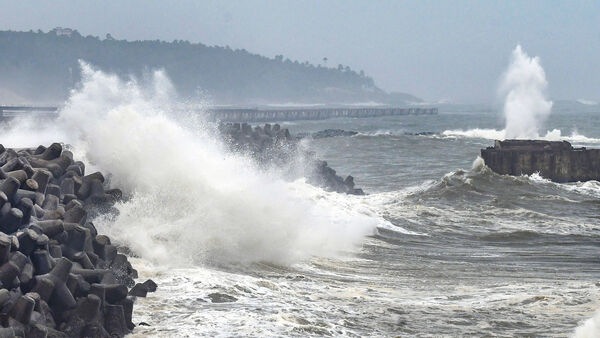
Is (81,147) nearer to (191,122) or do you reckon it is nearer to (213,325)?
(191,122)

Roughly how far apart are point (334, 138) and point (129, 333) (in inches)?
2042

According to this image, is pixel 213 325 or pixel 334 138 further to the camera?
pixel 334 138

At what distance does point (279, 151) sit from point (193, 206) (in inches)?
522

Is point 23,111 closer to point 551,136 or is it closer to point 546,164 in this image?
point 551,136

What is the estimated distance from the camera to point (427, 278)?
16.0m

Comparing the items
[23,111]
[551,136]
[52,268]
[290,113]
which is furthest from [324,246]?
[290,113]

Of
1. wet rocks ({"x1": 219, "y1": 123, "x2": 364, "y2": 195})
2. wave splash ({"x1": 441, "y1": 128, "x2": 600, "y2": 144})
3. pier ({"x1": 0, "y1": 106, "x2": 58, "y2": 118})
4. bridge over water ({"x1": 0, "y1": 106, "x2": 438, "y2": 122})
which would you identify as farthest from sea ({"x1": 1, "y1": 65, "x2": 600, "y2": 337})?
bridge over water ({"x1": 0, "y1": 106, "x2": 438, "y2": 122})

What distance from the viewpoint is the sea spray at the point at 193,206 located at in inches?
644

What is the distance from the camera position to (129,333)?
11297 mm

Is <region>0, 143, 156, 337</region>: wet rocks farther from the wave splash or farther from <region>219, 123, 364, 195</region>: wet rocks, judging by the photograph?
the wave splash

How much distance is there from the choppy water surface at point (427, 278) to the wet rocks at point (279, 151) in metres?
1.67

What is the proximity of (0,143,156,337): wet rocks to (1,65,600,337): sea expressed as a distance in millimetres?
494

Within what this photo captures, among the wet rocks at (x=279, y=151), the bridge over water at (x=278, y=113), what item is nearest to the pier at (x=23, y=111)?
the bridge over water at (x=278, y=113)

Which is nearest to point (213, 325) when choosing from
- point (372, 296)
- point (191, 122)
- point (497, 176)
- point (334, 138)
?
point (372, 296)
